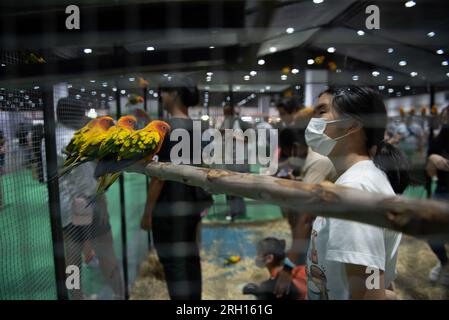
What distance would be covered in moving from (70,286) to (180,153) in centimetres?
47

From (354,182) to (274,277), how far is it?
65cm

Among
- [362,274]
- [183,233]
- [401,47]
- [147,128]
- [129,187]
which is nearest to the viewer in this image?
[362,274]

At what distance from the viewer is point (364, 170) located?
39 cm

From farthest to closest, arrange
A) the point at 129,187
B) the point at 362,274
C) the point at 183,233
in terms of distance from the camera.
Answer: the point at 129,187, the point at 183,233, the point at 362,274

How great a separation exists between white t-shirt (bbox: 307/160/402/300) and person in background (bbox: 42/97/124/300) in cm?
44

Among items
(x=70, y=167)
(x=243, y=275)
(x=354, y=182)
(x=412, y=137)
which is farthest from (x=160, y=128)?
(x=412, y=137)

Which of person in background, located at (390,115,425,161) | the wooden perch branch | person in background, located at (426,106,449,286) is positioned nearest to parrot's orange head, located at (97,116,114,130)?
the wooden perch branch

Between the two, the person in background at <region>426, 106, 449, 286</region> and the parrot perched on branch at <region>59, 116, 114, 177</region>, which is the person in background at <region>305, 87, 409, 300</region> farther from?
the person in background at <region>426, 106, 449, 286</region>

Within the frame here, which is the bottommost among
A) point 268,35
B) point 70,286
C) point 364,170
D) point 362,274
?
point 70,286

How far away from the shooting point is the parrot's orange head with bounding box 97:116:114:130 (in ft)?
1.75

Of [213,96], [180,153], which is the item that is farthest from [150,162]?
[213,96]

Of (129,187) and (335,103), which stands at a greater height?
(335,103)

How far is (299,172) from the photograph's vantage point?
90 centimetres
